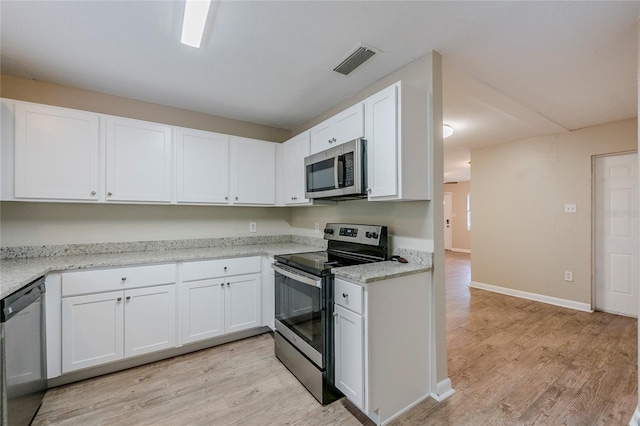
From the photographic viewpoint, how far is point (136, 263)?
230 cm

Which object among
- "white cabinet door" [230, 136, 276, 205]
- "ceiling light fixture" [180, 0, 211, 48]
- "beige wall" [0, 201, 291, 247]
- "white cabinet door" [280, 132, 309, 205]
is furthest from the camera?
"white cabinet door" [230, 136, 276, 205]

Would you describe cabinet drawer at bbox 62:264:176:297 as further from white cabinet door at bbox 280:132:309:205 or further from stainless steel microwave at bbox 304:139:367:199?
stainless steel microwave at bbox 304:139:367:199

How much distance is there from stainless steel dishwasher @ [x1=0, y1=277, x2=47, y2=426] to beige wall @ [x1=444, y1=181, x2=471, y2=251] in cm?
965

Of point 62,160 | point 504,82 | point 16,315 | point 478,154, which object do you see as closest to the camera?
point 16,315

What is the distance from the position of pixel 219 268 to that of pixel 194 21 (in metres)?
1.98

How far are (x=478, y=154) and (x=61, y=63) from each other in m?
5.44

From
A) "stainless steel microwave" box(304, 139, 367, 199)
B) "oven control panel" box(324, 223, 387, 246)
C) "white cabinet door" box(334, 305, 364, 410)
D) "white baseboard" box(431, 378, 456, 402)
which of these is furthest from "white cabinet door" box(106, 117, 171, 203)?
"white baseboard" box(431, 378, 456, 402)

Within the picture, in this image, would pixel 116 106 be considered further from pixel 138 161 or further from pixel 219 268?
pixel 219 268

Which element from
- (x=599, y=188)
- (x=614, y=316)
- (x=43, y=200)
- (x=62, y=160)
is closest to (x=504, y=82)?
(x=599, y=188)

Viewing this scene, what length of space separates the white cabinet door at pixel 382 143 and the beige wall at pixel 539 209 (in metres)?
3.51

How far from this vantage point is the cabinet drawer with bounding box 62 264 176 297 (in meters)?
2.08

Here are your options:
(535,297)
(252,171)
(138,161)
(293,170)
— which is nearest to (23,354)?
(138,161)

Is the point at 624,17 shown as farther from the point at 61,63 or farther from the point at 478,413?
the point at 61,63

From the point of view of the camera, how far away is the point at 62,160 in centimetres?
229
